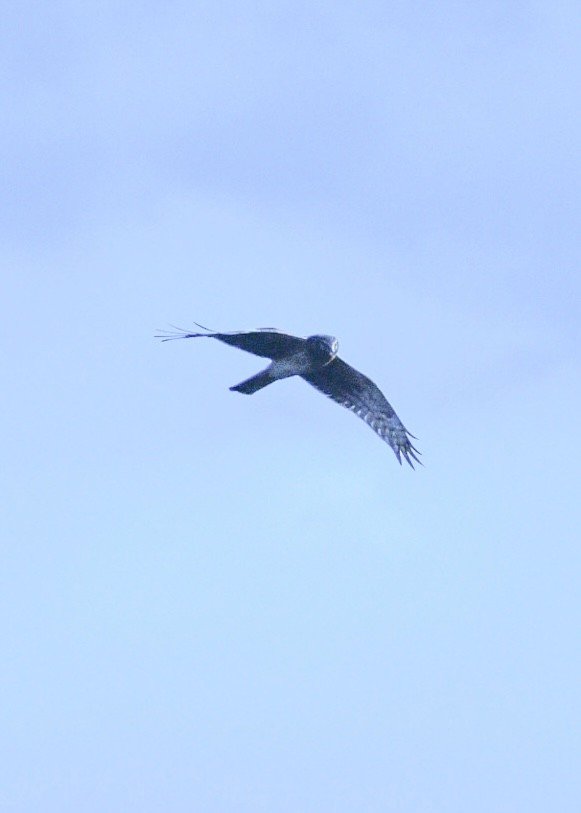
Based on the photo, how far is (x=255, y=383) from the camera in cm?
3403

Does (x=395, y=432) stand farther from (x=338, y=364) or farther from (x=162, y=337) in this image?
(x=162, y=337)

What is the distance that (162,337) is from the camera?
3122cm

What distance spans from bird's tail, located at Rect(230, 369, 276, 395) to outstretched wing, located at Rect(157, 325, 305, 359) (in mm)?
432

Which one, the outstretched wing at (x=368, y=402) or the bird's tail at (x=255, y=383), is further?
the outstretched wing at (x=368, y=402)

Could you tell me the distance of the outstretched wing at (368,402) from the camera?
36125mm

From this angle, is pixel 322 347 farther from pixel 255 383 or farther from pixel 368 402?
A: pixel 368 402

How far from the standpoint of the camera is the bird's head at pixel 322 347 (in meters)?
33.8

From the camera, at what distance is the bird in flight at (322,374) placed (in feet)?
110

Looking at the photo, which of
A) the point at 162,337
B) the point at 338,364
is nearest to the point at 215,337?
the point at 162,337

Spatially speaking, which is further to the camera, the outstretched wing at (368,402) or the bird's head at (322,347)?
the outstretched wing at (368,402)

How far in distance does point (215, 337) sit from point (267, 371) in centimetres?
181

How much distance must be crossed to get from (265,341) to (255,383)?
37.7 inches

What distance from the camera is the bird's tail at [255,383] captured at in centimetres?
3391

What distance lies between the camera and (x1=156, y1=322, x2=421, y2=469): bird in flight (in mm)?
33531
